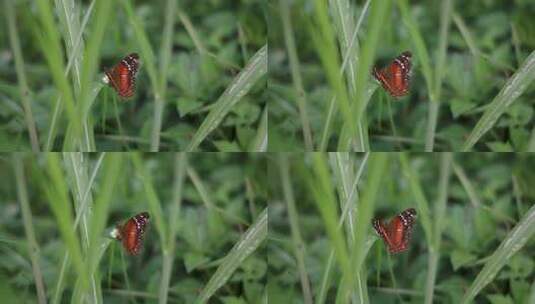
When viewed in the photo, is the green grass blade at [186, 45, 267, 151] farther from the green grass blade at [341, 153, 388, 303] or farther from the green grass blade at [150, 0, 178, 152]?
the green grass blade at [341, 153, 388, 303]

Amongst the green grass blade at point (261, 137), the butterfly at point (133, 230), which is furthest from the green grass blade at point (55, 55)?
the green grass blade at point (261, 137)

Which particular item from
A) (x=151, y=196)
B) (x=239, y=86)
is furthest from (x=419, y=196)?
(x=151, y=196)

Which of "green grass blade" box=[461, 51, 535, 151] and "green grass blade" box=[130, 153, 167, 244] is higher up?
"green grass blade" box=[461, 51, 535, 151]

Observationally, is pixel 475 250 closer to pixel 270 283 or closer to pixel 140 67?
pixel 270 283

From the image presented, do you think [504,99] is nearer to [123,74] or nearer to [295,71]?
[295,71]

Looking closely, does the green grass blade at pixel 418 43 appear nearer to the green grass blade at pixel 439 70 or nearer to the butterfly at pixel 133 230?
the green grass blade at pixel 439 70

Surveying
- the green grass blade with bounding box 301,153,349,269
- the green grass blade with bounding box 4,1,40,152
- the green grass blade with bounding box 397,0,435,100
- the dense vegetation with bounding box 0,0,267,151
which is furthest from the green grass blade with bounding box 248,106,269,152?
the green grass blade with bounding box 4,1,40,152

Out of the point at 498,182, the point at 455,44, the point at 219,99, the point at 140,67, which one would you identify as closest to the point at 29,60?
the point at 140,67
